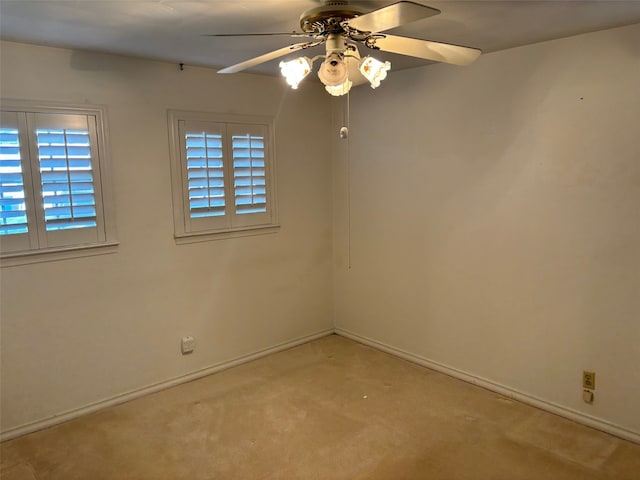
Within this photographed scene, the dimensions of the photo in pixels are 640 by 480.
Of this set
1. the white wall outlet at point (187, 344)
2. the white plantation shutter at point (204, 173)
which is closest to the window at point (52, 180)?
the white plantation shutter at point (204, 173)

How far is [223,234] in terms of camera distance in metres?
3.48

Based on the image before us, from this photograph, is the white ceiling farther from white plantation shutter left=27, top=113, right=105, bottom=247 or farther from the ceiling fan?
white plantation shutter left=27, top=113, right=105, bottom=247

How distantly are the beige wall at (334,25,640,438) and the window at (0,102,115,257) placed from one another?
1977mm

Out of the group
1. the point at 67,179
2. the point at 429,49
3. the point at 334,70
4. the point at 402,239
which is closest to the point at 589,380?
the point at 402,239

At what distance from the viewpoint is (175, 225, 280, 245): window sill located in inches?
129

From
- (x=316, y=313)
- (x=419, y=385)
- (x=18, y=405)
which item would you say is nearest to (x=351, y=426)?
(x=419, y=385)

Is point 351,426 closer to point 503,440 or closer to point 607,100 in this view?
point 503,440

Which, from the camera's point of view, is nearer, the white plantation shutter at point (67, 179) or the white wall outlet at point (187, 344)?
the white plantation shutter at point (67, 179)

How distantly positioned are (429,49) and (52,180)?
86.4 inches

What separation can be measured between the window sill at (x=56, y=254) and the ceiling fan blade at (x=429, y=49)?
2085 millimetres

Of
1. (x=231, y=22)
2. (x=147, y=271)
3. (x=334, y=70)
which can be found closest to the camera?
(x=334, y=70)

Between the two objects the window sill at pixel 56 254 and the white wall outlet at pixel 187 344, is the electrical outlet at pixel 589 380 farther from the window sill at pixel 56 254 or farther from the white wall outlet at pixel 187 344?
the window sill at pixel 56 254

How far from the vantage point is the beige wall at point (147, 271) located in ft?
8.89

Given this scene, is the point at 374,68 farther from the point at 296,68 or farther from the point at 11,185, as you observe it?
the point at 11,185
